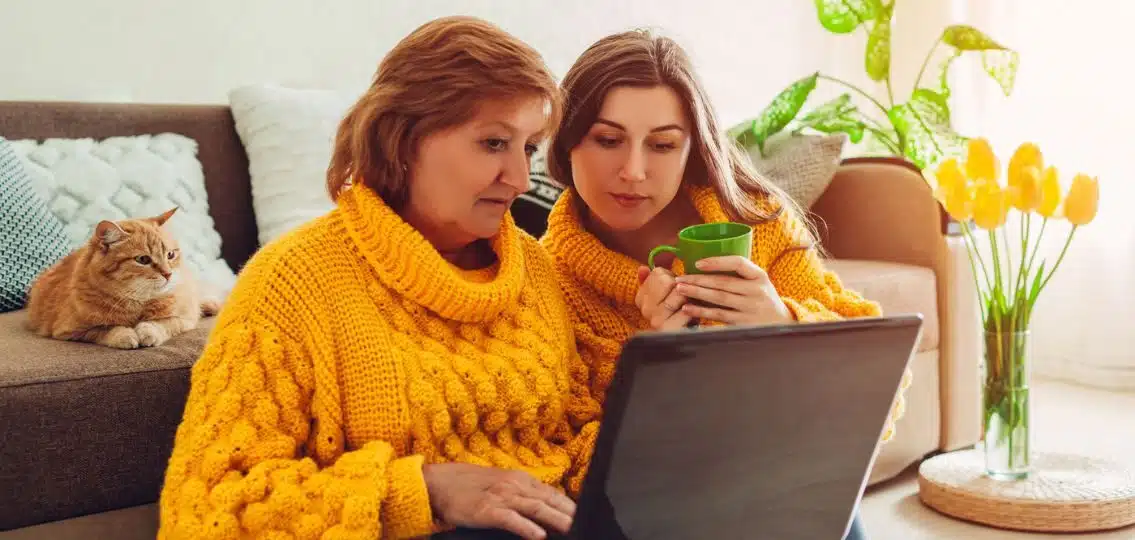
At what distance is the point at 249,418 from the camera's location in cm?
86

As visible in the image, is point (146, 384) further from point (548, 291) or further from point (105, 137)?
point (105, 137)

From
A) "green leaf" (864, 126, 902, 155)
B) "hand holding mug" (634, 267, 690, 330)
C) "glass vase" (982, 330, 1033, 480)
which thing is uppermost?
"hand holding mug" (634, 267, 690, 330)

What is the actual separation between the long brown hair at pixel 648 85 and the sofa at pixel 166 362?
20.9 inches

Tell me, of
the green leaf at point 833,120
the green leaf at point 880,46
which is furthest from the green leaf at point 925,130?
the green leaf at point 880,46

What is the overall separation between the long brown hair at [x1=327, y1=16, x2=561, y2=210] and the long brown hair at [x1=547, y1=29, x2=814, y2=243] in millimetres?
168

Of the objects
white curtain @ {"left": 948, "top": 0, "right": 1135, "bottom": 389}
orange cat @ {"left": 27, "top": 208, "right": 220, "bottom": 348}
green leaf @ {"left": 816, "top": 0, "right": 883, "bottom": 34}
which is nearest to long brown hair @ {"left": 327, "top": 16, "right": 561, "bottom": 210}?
orange cat @ {"left": 27, "top": 208, "right": 220, "bottom": 348}

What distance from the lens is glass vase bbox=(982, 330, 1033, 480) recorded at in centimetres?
182

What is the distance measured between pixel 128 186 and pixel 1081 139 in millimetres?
2618

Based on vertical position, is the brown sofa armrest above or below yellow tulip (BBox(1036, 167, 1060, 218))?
below

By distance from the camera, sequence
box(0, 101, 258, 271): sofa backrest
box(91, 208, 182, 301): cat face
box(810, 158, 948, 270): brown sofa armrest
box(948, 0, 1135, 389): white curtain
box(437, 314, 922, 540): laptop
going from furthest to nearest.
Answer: box(948, 0, 1135, 389): white curtain → box(810, 158, 948, 270): brown sofa armrest → box(0, 101, 258, 271): sofa backrest → box(91, 208, 182, 301): cat face → box(437, 314, 922, 540): laptop

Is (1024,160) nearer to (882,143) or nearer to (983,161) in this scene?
(983,161)

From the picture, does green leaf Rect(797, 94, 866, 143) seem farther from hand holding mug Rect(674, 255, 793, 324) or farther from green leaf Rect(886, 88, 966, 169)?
hand holding mug Rect(674, 255, 793, 324)

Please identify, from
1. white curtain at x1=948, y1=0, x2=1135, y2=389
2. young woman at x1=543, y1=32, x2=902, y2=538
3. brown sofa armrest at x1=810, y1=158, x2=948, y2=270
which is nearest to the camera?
young woman at x1=543, y1=32, x2=902, y2=538

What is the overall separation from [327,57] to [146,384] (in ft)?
4.63
